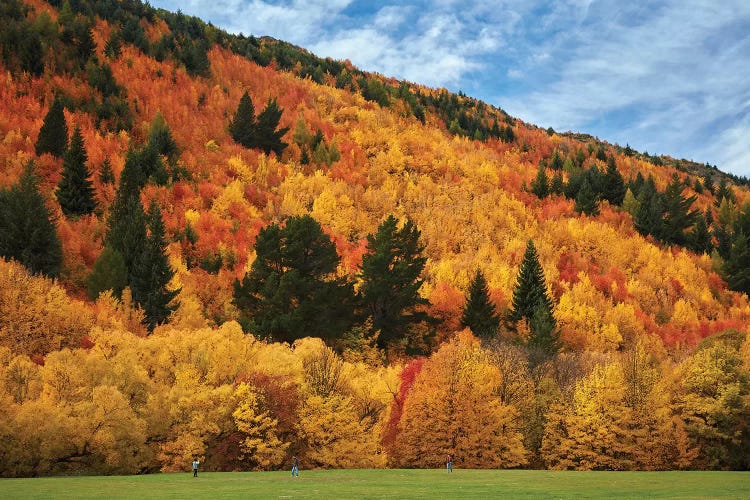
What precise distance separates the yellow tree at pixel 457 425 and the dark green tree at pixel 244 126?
7998 cm

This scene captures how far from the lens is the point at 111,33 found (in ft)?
460

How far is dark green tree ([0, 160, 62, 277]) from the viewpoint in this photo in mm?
62125

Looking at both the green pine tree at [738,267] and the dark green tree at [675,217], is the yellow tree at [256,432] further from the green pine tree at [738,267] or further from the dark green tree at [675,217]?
the dark green tree at [675,217]

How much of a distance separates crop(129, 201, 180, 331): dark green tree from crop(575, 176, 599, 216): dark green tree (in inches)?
3320

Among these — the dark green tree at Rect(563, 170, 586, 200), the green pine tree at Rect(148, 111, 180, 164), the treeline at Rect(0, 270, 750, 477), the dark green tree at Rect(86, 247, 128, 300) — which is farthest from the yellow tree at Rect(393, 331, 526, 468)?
the dark green tree at Rect(563, 170, 586, 200)

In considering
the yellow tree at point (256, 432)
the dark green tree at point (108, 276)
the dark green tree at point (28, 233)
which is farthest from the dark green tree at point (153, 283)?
the yellow tree at point (256, 432)

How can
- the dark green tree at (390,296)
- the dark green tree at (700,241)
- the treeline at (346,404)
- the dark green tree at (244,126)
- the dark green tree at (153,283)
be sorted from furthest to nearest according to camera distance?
the dark green tree at (244,126)
the dark green tree at (700,241)
the dark green tree at (390,296)
the dark green tree at (153,283)
the treeline at (346,404)

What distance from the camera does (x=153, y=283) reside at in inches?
2625

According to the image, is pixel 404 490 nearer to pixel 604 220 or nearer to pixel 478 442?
pixel 478 442

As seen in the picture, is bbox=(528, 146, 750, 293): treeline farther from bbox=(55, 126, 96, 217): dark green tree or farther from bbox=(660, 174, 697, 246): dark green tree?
bbox=(55, 126, 96, 217): dark green tree

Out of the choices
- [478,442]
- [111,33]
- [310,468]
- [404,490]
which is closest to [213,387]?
[310,468]

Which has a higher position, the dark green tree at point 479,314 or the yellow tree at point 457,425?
the dark green tree at point 479,314

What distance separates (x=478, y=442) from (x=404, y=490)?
2766 cm

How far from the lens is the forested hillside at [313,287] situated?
162ft
